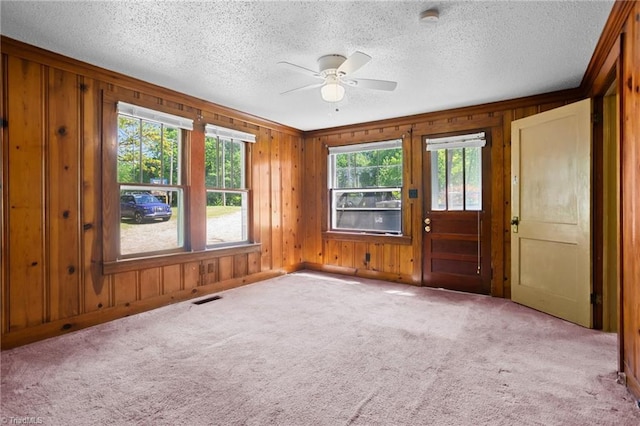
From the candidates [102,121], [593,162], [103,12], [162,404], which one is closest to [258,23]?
[103,12]

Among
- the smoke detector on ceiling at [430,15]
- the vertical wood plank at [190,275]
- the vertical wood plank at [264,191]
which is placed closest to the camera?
the smoke detector on ceiling at [430,15]

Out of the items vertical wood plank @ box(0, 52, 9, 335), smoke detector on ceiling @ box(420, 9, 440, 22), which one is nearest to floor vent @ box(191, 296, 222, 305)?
vertical wood plank @ box(0, 52, 9, 335)

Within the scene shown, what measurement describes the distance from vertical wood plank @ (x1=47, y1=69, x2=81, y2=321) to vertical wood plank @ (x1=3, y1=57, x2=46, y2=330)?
0.07m

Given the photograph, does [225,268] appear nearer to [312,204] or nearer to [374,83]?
[312,204]

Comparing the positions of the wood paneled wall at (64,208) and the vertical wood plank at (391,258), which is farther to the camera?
the vertical wood plank at (391,258)

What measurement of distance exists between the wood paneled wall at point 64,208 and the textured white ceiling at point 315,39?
10.0 inches

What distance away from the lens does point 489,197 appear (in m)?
4.33

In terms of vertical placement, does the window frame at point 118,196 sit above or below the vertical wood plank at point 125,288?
above

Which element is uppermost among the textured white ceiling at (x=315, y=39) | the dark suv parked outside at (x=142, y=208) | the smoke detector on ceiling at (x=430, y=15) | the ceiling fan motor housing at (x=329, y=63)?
the textured white ceiling at (x=315, y=39)

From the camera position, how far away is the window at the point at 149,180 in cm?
350

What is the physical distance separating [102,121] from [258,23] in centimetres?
197

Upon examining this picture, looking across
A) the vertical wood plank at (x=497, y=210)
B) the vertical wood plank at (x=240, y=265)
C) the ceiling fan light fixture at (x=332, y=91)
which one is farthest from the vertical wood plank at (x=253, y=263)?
the vertical wood plank at (x=497, y=210)

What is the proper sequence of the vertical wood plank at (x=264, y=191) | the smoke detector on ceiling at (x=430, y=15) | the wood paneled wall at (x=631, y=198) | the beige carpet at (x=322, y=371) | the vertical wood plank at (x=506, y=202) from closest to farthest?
the beige carpet at (x=322, y=371), the wood paneled wall at (x=631, y=198), the smoke detector on ceiling at (x=430, y=15), the vertical wood plank at (x=506, y=202), the vertical wood plank at (x=264, y=191)

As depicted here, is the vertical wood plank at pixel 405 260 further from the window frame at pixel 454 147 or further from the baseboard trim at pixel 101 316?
the baseboard trim at pixel 101 316
